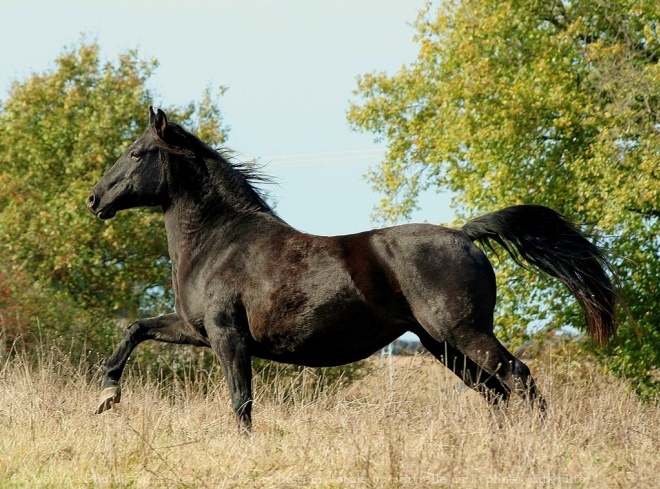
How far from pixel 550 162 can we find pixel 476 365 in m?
11.5

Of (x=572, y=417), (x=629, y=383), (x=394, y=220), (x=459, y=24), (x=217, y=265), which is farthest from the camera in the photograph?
(x=394, y=220)

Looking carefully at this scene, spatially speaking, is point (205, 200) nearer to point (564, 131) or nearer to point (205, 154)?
point (205, 154)

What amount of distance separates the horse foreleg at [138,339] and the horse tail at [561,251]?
251cm

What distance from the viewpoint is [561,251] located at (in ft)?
26.4

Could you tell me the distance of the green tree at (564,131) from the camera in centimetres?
1717

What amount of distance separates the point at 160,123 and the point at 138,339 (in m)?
1.86

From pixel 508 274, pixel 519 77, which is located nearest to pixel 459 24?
pixel 519 77

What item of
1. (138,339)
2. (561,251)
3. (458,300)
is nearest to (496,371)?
(458,300)

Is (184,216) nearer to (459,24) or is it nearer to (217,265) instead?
(217,265)

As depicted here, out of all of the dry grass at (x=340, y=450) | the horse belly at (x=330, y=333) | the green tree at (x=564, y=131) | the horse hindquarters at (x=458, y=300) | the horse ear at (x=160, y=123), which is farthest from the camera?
the green tree at (x=564, y=131)

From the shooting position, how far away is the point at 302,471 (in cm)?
589

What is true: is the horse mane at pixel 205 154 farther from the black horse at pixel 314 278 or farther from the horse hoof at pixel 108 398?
the horse hoof at pixel 108 398

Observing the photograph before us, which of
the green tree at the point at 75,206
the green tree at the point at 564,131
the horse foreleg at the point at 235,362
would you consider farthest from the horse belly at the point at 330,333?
the green tree at the point at 75,206

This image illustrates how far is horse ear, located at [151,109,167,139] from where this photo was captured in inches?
324
